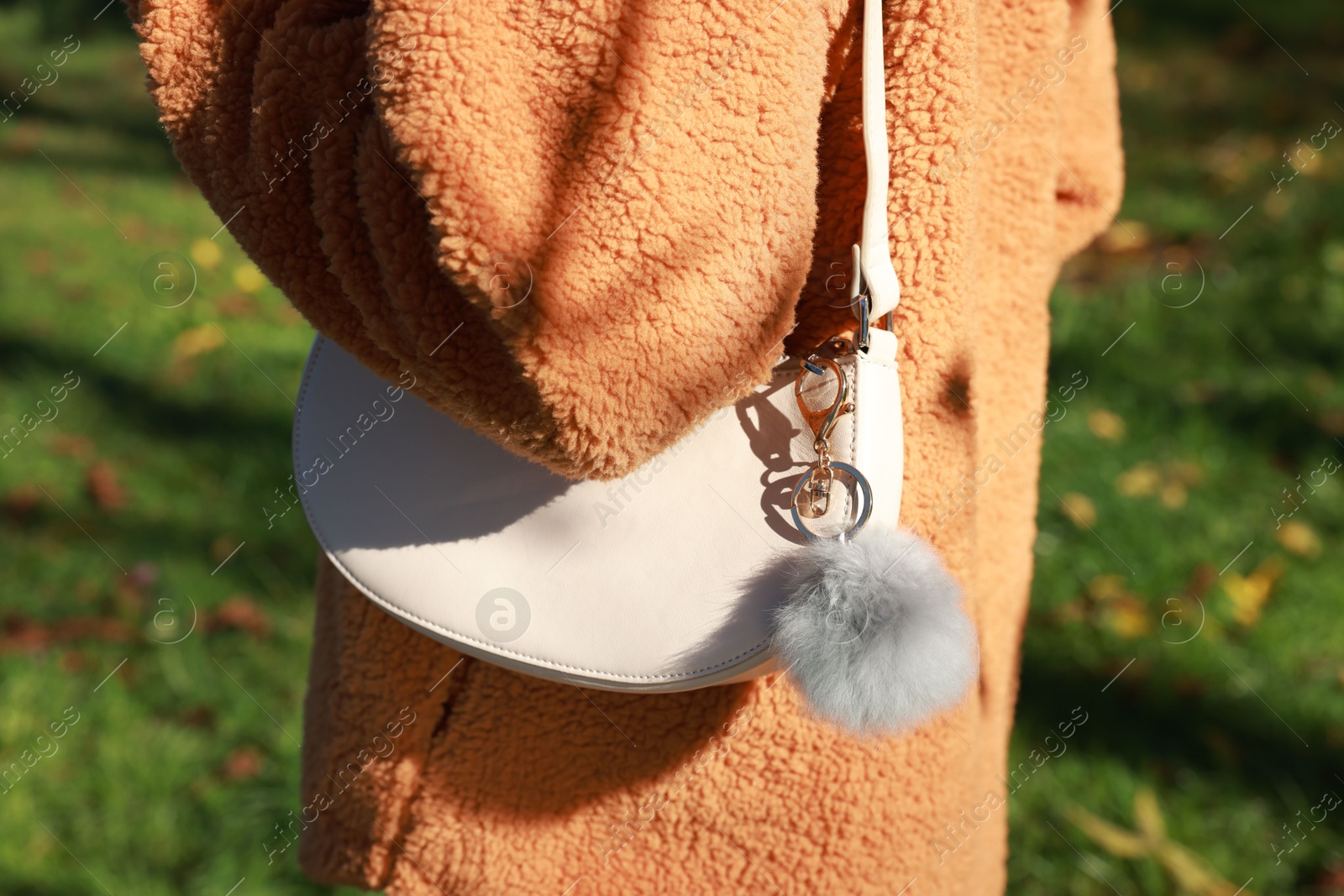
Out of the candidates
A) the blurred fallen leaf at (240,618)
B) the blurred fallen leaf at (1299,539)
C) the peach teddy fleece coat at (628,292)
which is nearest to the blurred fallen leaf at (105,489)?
the blurred fallen leaf at (240,618)

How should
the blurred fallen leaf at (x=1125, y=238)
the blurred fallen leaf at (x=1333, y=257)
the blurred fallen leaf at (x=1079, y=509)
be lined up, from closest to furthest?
1. the blurred fallen leaf at (x=1079, y=509)
2. the blurred fallen leaf at (x=1333, y=257)
3. the blurred fallen leaf at (x=1125, y=238)

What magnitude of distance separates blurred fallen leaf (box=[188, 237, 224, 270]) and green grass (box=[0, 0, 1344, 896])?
1.8 inches

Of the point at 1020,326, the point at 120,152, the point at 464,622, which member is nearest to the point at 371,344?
the point at 464,622

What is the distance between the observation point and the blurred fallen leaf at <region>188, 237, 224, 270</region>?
518 cm

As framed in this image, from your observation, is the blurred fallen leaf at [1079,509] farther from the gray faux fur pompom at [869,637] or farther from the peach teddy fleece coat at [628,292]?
the gray faux fur pompom at [869,637]

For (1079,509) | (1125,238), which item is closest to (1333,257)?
(1125,238)

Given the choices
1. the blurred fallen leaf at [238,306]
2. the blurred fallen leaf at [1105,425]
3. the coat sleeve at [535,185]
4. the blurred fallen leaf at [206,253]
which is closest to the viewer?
the coat sleeve at [535,185]

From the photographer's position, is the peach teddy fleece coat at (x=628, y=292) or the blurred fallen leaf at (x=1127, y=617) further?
the blurred fallen leaf at (x=1127, y=617)

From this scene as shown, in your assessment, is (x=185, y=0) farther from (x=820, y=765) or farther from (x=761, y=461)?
(x=820, y=765)

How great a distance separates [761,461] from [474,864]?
585mm

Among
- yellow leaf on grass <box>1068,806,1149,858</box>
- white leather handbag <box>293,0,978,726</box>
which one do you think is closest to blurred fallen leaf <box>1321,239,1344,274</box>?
yellow leaf on grass <box>1068,806,1149,858</box>

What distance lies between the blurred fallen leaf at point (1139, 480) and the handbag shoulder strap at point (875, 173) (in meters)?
2.87

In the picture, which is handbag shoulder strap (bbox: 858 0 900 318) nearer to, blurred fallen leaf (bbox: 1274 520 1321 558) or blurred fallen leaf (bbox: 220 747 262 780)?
blurred fallen leaf (bbox: 220 747 262 780)

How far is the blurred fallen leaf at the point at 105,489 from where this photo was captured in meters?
3.67
